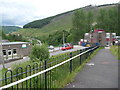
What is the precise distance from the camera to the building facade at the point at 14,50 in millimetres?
25091

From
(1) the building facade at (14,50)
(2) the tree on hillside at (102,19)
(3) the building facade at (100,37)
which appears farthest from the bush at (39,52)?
(2) the tree on hillside at (102,19)

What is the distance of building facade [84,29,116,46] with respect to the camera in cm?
5353

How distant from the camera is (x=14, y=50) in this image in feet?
90.7

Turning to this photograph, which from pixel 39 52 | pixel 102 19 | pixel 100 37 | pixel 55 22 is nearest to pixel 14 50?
pixel 39 52

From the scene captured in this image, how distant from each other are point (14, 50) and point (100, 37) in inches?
1499

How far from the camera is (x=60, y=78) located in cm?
457

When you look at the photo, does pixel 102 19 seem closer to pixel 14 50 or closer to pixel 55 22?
pixel 14 50

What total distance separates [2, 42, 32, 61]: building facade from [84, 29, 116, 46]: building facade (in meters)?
31.1

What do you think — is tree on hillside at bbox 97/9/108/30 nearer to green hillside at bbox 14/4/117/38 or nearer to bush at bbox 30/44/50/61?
bush at bbox 30/44/50/61

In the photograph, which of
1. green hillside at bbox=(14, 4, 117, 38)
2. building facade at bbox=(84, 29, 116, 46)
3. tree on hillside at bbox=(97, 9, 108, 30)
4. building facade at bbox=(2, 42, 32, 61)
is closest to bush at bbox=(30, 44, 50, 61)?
building facade at bbox=(2, 42, 32, 61)

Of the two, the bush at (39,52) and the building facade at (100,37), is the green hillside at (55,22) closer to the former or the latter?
the building facade at (100,37)

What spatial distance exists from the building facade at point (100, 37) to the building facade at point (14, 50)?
102 ft

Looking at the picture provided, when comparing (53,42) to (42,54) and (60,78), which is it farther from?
(60,78)

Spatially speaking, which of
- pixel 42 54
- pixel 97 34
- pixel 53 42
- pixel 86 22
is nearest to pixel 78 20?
pixel 86 22
